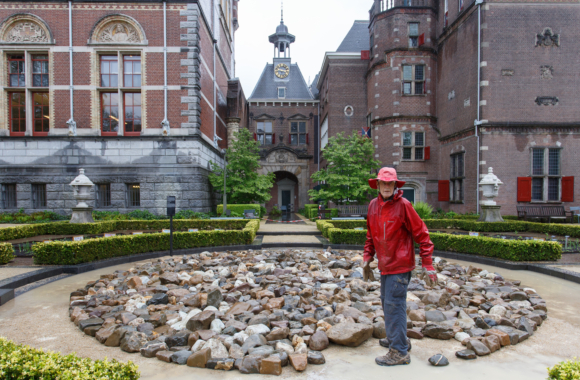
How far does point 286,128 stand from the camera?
35281 mm

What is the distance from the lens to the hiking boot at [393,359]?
3.83 meters

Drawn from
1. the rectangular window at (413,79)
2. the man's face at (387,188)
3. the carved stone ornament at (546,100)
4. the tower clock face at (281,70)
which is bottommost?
the man's face at (387,188)

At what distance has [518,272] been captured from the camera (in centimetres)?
852

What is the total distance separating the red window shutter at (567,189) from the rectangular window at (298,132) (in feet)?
72.5

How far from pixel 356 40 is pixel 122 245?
27102 mm

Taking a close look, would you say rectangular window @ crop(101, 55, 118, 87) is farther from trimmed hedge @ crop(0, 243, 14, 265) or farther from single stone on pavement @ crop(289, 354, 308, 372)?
single stone on pavement @ crop(289, 354, 308, 372)

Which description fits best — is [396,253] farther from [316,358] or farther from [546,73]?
[546,73]

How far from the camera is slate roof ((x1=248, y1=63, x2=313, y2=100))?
35875mm

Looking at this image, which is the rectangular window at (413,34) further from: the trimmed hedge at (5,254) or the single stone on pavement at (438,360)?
the trimmed hedge at (5,254)

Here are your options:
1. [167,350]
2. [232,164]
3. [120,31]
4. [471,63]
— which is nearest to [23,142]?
[120,31]

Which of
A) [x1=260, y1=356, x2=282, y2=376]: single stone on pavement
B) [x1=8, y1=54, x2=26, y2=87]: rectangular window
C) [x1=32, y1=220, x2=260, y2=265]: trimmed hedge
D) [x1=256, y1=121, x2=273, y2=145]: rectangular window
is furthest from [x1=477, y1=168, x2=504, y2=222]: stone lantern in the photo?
[x1=8, y1=54, x2=26, y2=87]: rectangular window

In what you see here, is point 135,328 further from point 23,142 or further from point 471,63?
point 471,63

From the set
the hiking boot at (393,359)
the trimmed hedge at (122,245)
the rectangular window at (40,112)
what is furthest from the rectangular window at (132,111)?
the hiking boot at (393,359)

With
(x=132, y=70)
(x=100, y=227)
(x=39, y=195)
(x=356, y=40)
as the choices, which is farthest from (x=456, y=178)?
(x=39, y=195)
